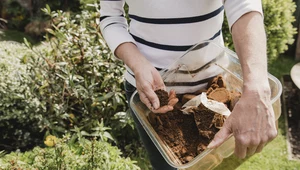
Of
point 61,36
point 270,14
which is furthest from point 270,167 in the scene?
point 61,36

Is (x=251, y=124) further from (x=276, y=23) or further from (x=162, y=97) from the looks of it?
(x=276, y=23)

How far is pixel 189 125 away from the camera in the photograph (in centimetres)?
128

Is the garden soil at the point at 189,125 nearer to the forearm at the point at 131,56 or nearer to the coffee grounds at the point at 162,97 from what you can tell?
the coffee grounds at the point at 162,97

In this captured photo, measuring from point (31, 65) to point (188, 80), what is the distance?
1776mm

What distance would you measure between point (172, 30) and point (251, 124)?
560 mm

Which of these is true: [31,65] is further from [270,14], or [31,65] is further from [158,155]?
[270,14]

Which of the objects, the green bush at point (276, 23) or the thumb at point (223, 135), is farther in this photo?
the green bush at point (276, 23)

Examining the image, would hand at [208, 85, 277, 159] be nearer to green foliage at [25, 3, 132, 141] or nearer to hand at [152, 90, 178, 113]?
hand at [152, 90, 178, 113]

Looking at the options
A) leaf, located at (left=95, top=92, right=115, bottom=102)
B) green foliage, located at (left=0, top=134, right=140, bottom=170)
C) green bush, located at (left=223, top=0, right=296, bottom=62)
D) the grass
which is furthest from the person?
green bush, located at (left=223, top=0, right=296, bottom=62)

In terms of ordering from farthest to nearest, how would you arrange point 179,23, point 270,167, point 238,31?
point 270,167 < point 179,23 < point 238,31

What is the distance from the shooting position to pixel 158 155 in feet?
5.67

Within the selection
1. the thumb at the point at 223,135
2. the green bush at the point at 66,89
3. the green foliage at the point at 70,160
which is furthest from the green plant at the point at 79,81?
the thumb at the point at 223,135

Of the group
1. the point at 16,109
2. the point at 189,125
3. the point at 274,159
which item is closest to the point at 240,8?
the point at 189,125

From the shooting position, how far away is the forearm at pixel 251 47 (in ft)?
3.44
